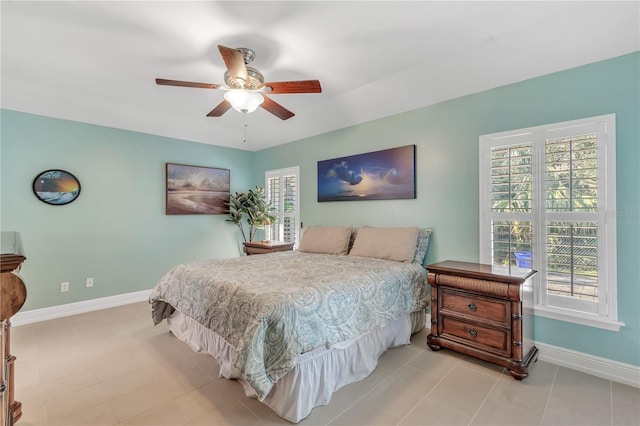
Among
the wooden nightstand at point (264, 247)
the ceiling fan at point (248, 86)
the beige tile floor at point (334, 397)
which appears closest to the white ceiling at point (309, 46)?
the ceiling fan at point (248, 86)

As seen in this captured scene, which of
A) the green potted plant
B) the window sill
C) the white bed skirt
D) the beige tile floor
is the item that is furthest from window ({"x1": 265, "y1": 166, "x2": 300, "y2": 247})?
the window sill

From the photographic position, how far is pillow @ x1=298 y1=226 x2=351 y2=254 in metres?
3.72

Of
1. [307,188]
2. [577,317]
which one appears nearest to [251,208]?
[307,188]

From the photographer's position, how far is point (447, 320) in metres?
2.59

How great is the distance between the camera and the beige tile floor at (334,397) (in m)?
1.79

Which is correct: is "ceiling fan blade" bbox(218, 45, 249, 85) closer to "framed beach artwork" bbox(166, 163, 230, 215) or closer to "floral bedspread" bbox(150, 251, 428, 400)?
"floral bedspread" bbox(150, 251, 428, 400)

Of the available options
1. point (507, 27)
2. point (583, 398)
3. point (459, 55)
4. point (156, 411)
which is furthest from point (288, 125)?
point (583, 398)

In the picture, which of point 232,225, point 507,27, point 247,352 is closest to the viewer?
point 247,352

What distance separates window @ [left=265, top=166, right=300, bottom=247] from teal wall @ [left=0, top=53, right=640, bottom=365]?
19 cm

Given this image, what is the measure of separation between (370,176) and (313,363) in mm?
2515

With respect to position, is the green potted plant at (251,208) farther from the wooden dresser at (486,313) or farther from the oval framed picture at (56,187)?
the wooden dresser at (486,313)

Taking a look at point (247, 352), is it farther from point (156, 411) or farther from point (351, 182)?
point (351, 182)

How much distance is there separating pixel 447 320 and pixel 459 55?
7.71ft

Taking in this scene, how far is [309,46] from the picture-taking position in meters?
2.44
